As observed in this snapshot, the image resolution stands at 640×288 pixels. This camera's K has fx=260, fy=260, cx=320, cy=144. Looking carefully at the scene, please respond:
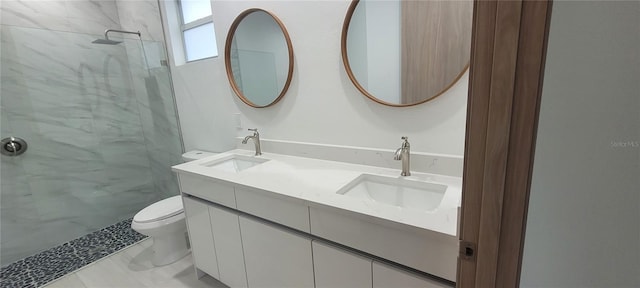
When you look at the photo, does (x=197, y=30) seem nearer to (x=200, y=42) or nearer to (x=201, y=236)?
(x=200, y=42)

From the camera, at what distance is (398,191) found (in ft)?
4.03

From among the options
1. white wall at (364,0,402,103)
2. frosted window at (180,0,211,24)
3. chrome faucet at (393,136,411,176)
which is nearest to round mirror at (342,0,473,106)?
white wall at (364,0,402,103)

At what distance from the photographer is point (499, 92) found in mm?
393

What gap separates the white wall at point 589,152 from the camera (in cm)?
36

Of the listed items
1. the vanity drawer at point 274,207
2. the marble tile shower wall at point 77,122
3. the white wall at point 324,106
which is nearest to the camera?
the vanity drawer at point 274,207

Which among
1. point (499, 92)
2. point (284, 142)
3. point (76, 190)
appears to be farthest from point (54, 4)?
point (499, 92)

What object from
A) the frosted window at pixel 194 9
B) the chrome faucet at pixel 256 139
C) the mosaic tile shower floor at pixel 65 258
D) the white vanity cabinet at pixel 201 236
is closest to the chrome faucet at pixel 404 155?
the chrome faucet at pixel 256 139

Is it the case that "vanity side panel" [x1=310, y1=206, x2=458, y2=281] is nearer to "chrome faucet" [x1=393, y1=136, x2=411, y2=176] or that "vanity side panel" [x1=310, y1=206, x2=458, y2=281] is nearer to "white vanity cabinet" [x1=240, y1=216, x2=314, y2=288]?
"white vanity cabinet" [x1=240, y1=216, x2=314, y2=288]

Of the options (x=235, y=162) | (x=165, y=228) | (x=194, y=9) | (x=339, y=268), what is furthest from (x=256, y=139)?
(x=194, y=9)

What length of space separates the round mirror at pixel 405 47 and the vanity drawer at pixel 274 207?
0.68 meters

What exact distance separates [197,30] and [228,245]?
178cm

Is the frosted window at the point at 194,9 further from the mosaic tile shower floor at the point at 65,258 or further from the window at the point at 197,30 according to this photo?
the mosaic tile shower floor at the point at 65,258

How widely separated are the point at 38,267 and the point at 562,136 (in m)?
3.17

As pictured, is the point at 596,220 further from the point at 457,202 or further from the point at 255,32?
the point at 255,32
